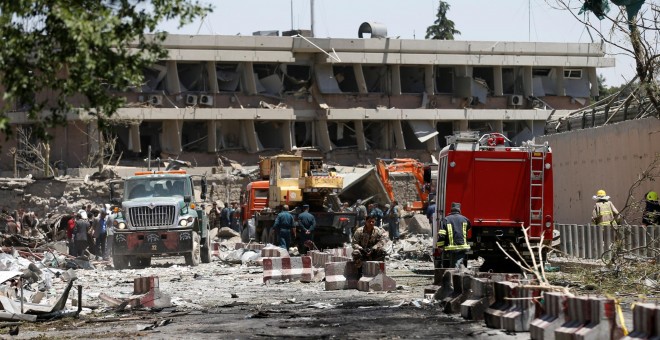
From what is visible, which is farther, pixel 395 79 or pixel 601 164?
pixel 395 79

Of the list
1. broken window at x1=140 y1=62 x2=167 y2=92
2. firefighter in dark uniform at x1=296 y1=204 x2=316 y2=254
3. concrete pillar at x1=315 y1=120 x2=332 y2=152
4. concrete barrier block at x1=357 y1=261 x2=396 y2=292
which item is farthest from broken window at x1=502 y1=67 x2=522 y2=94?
concrete barrier block at x1=357 y1=261 x2=396 y2=292

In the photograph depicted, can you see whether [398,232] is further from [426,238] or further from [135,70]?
[135,70]

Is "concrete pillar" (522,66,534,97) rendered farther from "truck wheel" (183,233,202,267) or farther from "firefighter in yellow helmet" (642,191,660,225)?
"firefighter in yellow helmet" (642,191,660,225)

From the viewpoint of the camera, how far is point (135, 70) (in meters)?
11.9

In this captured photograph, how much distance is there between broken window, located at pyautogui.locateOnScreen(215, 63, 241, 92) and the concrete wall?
28.1 meters

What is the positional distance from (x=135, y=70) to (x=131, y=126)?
5042 centimetres

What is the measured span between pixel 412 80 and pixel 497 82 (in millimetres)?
4866

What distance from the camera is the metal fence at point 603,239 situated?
22.7 meters

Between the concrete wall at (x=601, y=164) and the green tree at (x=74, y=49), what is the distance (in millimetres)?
18006

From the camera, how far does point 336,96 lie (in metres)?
65.7

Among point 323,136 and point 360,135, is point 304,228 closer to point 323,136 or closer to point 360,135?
point 323,136

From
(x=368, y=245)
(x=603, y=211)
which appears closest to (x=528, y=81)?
(x=603, y=211)

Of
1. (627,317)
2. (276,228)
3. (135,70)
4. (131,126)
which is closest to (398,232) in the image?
(276,228)

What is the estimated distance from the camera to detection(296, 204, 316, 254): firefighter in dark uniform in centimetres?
3503
